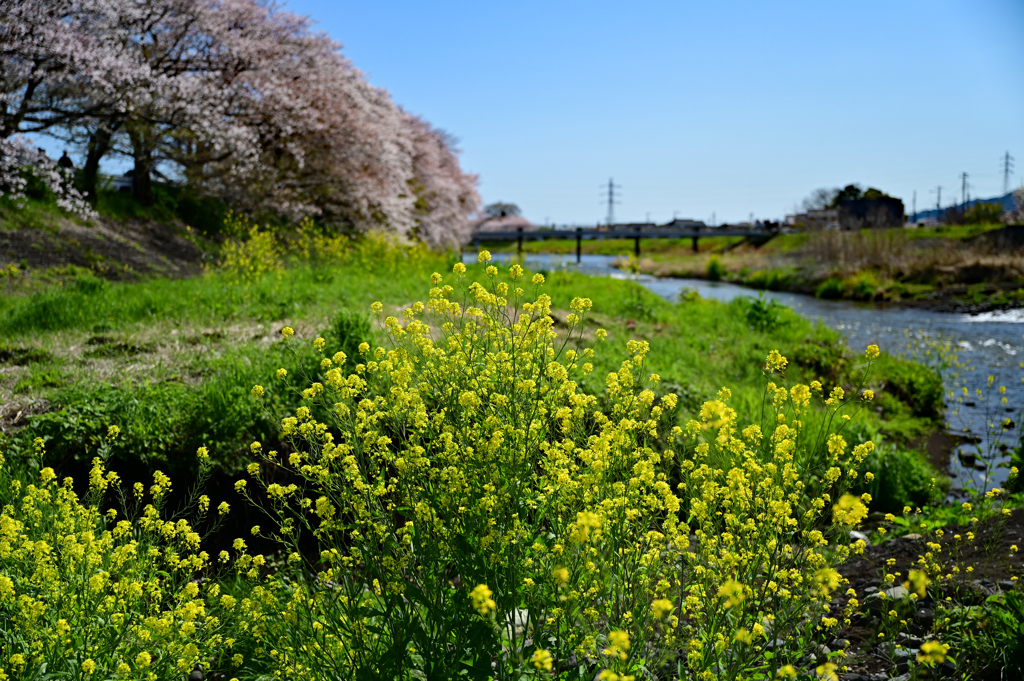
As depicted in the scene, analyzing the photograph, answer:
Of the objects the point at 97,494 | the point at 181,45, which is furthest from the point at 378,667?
the point at 181,45

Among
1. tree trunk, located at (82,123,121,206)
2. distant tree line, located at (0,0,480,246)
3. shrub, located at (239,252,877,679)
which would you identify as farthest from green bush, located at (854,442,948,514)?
tree trunk, located at (82,123,121,206)

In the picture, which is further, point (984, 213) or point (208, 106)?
point (984, 213)

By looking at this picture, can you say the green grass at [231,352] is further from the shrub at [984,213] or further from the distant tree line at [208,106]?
the shrub at [984,213]

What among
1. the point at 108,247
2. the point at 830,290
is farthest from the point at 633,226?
the point at 108,247

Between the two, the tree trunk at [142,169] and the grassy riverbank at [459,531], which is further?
the tree trunk at [142,169]

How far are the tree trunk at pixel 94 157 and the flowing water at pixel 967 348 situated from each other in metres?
11.2

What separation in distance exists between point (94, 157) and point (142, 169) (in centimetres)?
128

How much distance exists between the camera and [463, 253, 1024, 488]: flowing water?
7.30 m

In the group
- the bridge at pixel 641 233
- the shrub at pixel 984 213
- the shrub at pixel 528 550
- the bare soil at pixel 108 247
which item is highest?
the shrub at pixel 984 213

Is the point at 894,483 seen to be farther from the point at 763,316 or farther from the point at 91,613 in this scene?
the point at 91,613

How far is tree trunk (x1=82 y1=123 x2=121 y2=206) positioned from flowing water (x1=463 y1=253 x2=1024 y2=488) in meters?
11.2

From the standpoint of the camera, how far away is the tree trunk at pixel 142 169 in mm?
17172

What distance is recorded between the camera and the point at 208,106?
1678 cm

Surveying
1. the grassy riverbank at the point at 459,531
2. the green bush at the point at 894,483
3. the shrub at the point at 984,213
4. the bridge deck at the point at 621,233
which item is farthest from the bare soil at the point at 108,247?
the shrub at the point at 984,213
